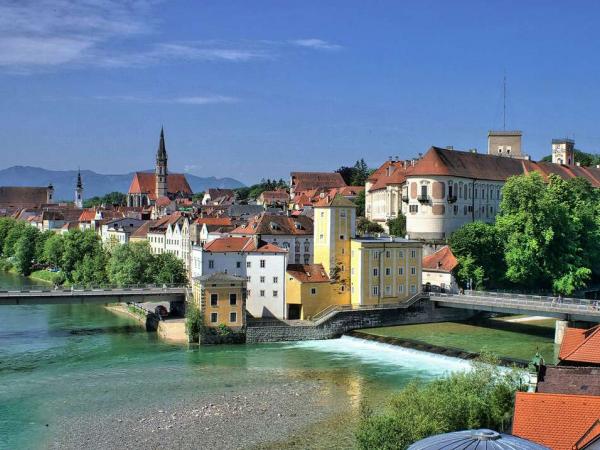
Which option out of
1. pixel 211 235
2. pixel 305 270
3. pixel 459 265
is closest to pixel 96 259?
pixel 211 235

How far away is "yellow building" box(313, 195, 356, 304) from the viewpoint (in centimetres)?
5984

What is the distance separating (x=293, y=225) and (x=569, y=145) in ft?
222

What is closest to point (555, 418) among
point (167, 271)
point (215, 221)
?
point (167, 271)

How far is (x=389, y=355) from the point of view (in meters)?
47.7

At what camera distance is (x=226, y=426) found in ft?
109

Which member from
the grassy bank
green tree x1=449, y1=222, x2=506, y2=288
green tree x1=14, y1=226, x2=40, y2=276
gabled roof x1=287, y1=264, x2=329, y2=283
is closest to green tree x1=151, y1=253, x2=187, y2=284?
gabled roof x1=287, y1=264, x2=329, y2=283

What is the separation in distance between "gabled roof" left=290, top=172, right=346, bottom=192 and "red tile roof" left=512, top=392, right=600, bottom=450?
117 meters

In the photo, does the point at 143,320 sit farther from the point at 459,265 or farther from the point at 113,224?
the point at 113,224

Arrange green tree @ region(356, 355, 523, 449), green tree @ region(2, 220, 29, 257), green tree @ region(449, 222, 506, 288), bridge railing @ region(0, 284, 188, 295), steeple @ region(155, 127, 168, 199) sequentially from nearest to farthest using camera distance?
green tree @ region(356, 355, 523, 449)
bridge railing @ region(0, 284, 188, 295)
green tree @ region(449, 222, 506, 288)
green tree @ region(2, 220, 29, 257)
steeple @ region(155, 127, 168, 199)

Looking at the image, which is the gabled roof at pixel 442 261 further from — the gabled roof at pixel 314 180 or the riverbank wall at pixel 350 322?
the gabled roof at pixel 314 180

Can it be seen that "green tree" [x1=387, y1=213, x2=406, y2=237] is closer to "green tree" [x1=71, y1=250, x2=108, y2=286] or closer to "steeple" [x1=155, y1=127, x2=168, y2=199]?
"green tree" [x1=71, y1=250, x2=108, y2=286]

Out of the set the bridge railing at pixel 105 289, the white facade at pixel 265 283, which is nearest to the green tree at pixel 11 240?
the bridge railing at pixel 105 289

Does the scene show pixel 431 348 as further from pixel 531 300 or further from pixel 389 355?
pixel 531 300

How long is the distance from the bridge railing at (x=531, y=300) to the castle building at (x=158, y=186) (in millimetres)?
108325
